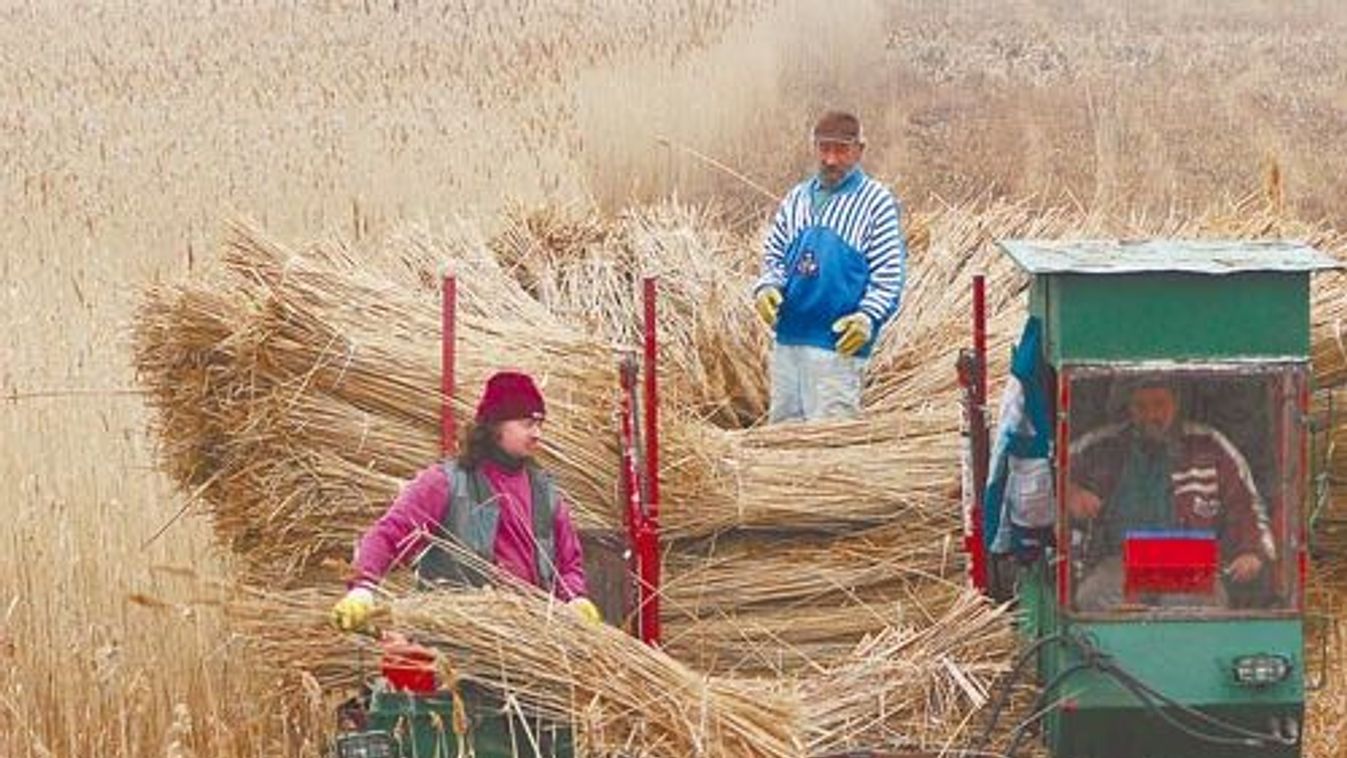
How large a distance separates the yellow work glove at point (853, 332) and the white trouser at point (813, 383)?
67 millimetres

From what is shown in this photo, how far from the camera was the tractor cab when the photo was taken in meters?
6.43

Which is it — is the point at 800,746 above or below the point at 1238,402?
below

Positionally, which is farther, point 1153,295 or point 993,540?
point 993,540

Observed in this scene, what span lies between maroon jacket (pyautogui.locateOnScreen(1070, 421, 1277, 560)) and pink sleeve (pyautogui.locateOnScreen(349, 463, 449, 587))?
1448mm

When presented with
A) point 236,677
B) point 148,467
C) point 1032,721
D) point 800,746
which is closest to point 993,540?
Result: point 1032,721

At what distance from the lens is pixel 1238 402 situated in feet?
21.3

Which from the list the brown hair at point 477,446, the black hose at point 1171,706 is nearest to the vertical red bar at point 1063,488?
the black hose at point 1171,706

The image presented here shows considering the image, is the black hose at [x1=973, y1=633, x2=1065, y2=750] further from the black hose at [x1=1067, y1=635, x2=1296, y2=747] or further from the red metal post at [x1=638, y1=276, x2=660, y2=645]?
the red metal post at [x1=638, y1=276, x2=660, y2=645]

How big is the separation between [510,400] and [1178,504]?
1.55 m

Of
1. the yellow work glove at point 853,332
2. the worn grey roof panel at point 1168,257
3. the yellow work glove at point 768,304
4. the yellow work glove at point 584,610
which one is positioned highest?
the worn grey roof panel at point 1168,257

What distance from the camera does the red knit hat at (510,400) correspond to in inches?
253

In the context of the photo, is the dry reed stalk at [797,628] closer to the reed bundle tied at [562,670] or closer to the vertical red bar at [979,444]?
the vertical red bar at [979,444]

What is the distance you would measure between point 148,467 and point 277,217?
14.8 ft

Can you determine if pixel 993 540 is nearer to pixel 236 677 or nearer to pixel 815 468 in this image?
pixel 815 468
